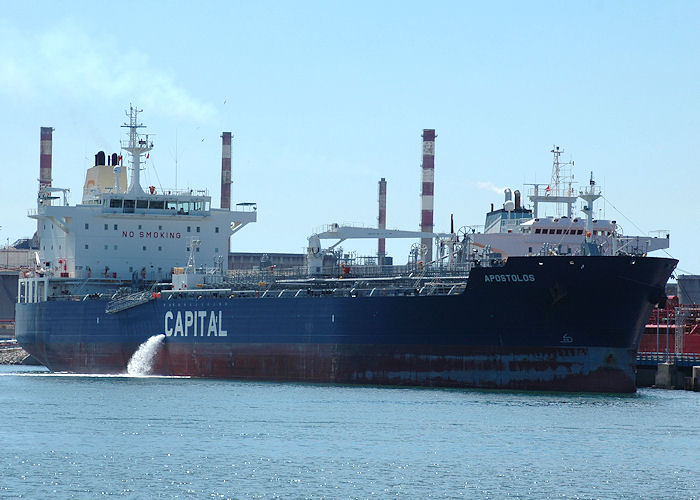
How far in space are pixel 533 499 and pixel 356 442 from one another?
6268 mm

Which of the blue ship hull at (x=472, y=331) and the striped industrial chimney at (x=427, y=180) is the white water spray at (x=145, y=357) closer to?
the blue ship hull at (x=472, y=331)

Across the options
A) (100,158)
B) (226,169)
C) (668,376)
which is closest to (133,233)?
(100,158)

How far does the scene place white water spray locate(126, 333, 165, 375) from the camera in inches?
1817

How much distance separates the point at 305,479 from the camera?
23.4 metres

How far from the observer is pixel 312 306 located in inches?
1602

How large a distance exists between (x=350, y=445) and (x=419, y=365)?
449 inches

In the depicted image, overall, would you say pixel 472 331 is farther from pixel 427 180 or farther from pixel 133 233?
pixel 427 180

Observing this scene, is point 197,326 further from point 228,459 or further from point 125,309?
point 228,459

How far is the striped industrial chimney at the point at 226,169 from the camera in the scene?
8438cm

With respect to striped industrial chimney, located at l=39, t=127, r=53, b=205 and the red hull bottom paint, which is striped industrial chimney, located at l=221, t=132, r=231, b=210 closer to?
striped industrial chimney, located at l=39, t=127, r=53, b=205

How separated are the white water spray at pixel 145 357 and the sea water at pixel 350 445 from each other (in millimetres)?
8041

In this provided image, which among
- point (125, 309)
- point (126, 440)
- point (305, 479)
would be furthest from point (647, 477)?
point (125, 309)

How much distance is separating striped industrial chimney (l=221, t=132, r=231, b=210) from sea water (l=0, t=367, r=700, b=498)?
153ft

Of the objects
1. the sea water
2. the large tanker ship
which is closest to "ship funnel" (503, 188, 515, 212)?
the large tanker ship
